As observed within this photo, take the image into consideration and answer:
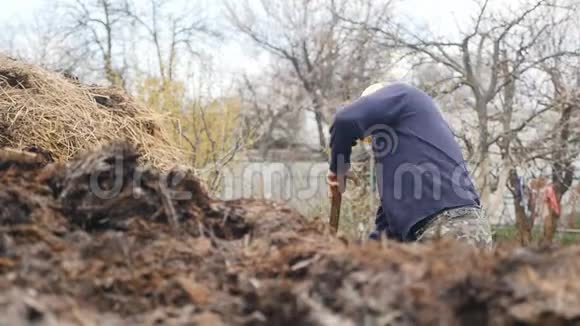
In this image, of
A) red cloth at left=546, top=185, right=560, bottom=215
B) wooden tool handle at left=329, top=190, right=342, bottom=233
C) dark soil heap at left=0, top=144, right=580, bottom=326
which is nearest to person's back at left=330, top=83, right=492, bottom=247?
wooden tool handle at left=329, top=190, right=342, bottom=233

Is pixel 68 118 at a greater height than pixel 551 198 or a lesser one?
greater

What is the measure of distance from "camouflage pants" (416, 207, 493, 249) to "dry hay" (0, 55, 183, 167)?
177 centimetres

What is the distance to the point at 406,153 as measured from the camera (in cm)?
360

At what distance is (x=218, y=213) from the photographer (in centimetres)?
181

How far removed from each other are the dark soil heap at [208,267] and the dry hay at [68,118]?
217 centimetres

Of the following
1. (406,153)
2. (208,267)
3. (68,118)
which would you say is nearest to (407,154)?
(406,153)

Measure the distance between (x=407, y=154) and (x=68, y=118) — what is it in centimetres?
205

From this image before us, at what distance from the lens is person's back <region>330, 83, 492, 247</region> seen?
3443mm
